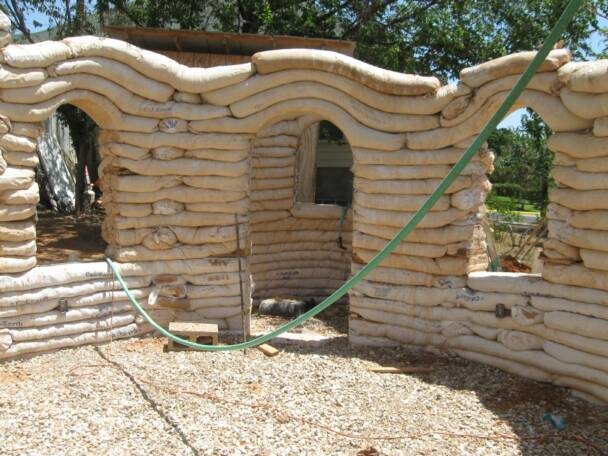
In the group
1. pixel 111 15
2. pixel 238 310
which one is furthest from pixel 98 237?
pixel 238 310

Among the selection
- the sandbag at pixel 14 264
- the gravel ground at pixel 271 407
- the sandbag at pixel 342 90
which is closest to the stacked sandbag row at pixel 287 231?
the sandbag at pixel 342 90

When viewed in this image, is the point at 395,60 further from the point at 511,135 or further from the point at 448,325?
the point at 511,135

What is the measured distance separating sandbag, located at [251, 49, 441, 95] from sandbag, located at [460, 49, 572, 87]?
1.24ft

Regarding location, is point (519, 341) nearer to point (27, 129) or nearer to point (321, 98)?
point (321, 98)

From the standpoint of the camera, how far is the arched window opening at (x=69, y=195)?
11476 mm

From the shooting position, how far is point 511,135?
2300 cm

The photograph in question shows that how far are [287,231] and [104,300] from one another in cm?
351

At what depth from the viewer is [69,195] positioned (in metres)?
16.4

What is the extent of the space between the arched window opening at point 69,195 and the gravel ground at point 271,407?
5.08 metres

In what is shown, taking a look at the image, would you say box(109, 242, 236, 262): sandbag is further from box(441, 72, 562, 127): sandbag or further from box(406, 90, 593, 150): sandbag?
box(441, 72, 562, 127): sandbag

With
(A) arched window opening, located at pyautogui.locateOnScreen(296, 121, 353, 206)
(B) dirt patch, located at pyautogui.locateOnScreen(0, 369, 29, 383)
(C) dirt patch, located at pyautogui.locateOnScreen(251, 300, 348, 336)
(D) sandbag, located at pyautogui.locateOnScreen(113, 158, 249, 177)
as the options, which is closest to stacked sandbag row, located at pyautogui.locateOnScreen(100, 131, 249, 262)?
(D) sandbag, located at pyautogui.locateOnScreen(113, 158, 249, 177)

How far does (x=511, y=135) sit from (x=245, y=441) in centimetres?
2078

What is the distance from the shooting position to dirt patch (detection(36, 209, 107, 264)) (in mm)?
10758

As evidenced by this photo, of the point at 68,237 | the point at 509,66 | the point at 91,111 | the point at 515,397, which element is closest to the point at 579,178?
the point at 509,66
